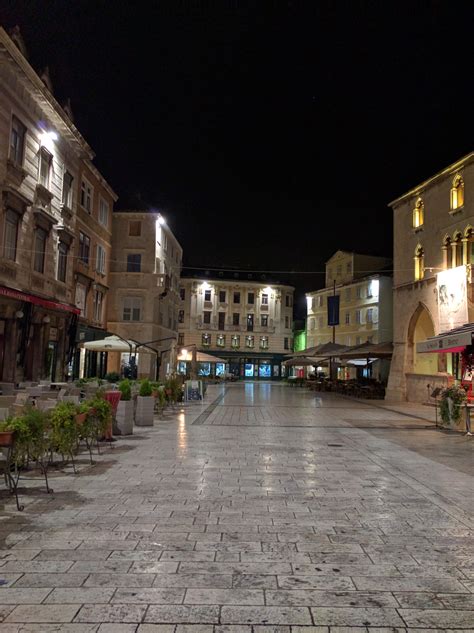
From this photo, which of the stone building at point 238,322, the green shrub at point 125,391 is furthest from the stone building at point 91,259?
the stone building at point 238,322

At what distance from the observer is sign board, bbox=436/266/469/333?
77.9 feet

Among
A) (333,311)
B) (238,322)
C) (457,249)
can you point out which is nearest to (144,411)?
(457,249)

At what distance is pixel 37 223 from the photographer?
71.1 ft

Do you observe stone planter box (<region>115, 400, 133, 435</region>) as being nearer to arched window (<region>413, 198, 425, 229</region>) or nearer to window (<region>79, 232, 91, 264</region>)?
window (<region>79, 232, 91, 264</region>)

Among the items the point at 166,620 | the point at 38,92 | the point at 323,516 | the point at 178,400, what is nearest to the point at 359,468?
the point at 323,516

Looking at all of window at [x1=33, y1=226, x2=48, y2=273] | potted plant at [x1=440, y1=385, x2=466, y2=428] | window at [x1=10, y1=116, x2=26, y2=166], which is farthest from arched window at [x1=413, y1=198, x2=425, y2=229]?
window at [x1=10, y1=116, x2=26, y2=166]

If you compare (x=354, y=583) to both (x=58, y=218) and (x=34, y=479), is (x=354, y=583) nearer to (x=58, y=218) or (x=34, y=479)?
(x=34, y=479)

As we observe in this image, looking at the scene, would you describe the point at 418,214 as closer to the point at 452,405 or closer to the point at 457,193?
the point at 457,193

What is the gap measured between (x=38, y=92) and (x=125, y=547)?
66.1 feet

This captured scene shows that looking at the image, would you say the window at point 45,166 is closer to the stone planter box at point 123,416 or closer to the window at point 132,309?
the stone planter box at point 123,416

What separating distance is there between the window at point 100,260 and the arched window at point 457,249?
19727 mm

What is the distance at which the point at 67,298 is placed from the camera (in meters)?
25.7

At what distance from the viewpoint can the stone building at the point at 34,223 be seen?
1903 cm

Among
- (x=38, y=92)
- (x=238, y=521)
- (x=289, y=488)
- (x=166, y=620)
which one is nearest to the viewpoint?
(x=166, y=620)
